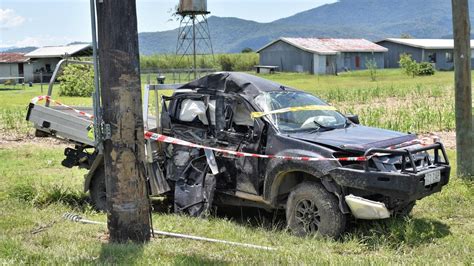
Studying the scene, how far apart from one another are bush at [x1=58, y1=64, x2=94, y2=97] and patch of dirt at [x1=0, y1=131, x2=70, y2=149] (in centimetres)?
1806

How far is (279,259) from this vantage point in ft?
16.7

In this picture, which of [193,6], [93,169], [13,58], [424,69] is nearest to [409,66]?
[424,69]

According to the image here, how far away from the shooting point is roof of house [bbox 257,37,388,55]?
69312 mm

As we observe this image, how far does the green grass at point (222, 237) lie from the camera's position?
521cm

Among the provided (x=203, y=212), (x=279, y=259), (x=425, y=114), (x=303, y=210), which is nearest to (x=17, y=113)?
(x=425, y=114)

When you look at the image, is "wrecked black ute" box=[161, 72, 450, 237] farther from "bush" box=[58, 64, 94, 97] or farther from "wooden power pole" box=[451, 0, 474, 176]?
"bush" box=[58, 64, 94, 97]

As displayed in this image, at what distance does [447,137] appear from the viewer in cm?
1435

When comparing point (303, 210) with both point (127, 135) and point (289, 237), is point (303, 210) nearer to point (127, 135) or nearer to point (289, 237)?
point (289, 237)

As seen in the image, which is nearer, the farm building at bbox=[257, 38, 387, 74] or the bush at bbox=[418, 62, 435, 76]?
the bush at bbox=[418, 62, 435, 76]

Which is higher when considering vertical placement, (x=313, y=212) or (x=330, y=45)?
(x=330, y=45)

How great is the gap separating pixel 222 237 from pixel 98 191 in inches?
107

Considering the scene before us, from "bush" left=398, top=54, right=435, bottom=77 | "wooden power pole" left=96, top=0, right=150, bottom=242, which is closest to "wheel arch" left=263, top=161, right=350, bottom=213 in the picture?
"wooden power pole" left=96, top=0, right=150, bottom=242

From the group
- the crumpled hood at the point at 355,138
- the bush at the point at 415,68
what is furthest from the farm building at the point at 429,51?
the crumpled hood at the point at 355,138

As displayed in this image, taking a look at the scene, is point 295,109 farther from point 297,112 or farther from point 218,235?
point 218,235
